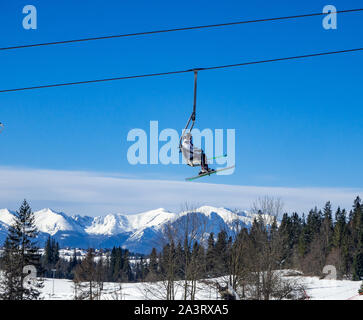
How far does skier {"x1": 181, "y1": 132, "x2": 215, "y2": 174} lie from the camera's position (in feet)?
40.0

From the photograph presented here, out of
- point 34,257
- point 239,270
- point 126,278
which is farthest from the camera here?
point 126,278

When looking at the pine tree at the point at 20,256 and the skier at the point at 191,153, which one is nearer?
the skier at the point at 191,153

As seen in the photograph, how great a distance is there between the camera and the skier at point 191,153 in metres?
12.2

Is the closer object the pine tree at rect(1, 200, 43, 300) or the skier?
the skier

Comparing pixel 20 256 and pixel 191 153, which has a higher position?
pixel 191 153

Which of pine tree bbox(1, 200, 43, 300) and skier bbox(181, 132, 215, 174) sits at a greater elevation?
skier bbox(181, 132, 215, 174)

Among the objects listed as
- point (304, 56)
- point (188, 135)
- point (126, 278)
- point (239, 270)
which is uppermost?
point (304, 56)

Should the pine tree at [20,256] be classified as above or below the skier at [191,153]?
below

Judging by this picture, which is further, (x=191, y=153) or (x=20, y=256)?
(x=20, y=256)

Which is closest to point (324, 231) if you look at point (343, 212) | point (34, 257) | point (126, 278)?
point (343, 212)

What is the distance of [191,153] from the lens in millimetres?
12227
